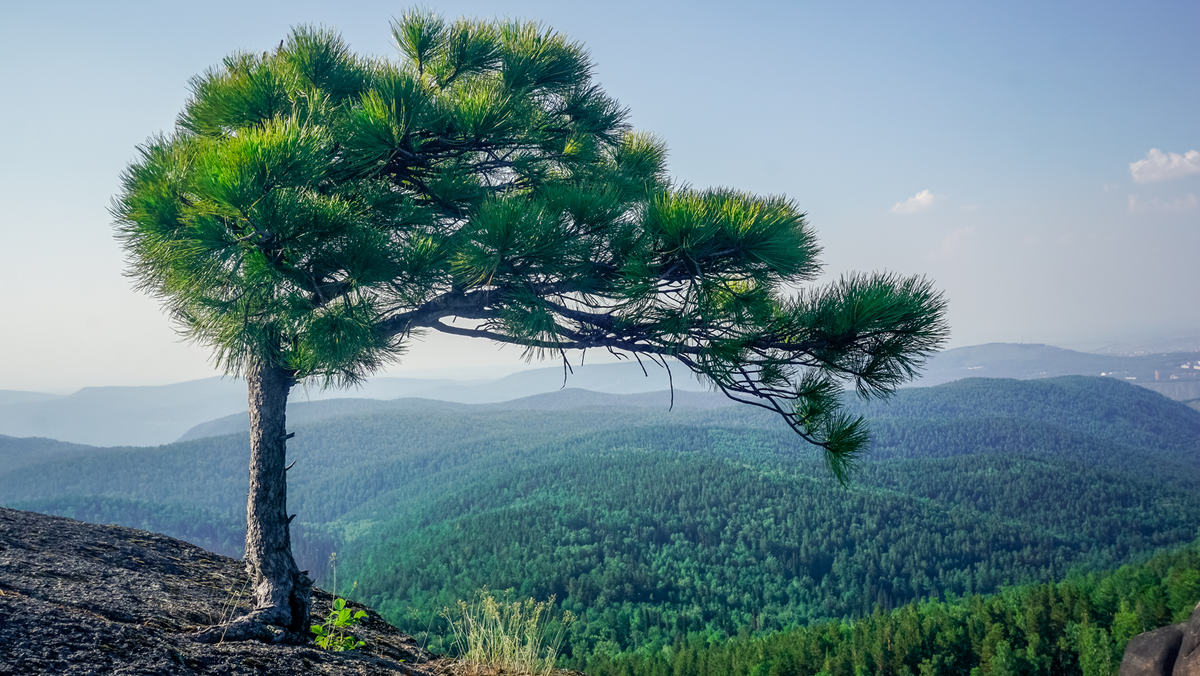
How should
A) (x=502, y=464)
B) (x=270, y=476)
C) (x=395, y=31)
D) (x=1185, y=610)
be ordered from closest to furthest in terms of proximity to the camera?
1. (x=270, y=476)
2. (x=395, y=31)
3. (x=1185, y=610)
4. (x=502, y=464)

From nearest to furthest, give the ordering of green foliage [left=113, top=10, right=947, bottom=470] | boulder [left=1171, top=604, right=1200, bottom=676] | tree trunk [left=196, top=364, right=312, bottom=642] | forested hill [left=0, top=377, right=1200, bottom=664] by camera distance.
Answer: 1. green foliage [left=113, top=10, right=947, bottom=470]
2. tree trunk [left=196, top=364, right=312, bottom=642]
3. boulder [left=1171, top=604, right=1200, bottom=676]
4. forested hill [left=0, top=377, right=1200, bottom=664]

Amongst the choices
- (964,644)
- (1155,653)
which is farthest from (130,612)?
(964,644)

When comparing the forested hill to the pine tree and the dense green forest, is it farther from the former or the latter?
the pine tree

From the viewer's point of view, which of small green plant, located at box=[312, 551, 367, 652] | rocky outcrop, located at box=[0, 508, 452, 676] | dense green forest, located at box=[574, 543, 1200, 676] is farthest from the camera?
dense green forest, located at box=[574, 543, 1200, 676]

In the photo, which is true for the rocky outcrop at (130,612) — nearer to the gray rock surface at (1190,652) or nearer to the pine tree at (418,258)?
the pine tree at (418,258)

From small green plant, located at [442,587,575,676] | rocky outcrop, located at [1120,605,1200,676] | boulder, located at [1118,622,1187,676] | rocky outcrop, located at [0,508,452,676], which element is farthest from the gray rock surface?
rocky outcrop, located at [0,508,452,676]

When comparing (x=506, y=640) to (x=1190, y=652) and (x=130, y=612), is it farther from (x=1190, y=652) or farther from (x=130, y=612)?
(x=1190, y=652)

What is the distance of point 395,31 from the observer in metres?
4.81

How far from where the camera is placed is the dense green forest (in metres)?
31.1

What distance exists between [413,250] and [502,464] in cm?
7303

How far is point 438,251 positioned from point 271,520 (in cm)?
232

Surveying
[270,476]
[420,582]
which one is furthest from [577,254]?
[420,582]

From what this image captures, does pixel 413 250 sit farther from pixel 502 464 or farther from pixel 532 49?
pixel 502 464

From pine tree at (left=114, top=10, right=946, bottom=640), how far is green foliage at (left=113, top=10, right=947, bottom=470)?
14 mm
